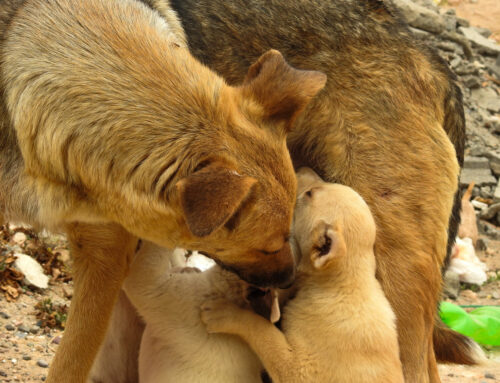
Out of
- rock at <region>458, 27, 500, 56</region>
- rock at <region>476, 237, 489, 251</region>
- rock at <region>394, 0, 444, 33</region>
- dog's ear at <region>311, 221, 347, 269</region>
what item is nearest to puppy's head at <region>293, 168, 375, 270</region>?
dog's ear at <region>311, 221, 347, 269</region>

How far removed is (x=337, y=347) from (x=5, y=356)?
9.48 feet

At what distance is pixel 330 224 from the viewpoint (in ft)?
13.6

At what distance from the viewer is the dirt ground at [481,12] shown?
19.2 m

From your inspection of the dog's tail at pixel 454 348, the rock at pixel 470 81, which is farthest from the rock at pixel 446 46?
the dog's tail at pixel 454 348

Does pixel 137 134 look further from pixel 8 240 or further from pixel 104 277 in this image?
pixel 8 240

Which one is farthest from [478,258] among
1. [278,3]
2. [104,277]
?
[104,277]

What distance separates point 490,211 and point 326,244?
7.70 meters

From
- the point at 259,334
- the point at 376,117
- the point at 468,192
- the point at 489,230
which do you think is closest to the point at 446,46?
the point at 468,192

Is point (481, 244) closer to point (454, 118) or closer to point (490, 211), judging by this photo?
point (490, 211)

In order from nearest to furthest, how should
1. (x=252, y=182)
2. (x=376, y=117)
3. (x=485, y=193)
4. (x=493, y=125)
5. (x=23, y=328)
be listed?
(x=252, y=182), (x=376, y=117), (x=23, y=328), (x=485, y=193), (x=493, y=125)

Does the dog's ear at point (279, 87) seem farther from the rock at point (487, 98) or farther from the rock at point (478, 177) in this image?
the rock at point (487, 98)

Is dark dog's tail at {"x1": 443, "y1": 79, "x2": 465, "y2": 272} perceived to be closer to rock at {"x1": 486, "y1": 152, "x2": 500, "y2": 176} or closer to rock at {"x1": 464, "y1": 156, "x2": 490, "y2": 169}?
rock at {"x1": 464, "y1": 156, "x2": 490, "y2": 169}

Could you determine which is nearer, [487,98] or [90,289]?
[90,289]

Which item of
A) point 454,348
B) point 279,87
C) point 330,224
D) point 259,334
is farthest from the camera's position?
point 454,348
